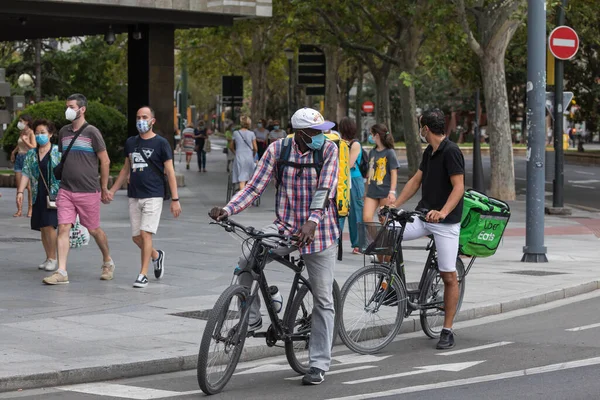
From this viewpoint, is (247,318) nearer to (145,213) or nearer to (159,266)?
(145,213)

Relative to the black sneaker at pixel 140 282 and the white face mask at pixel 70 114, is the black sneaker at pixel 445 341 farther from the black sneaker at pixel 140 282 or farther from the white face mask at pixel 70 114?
the white face mask at pixel 70 114

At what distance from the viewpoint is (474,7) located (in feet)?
90.7

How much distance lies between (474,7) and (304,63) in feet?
13.4

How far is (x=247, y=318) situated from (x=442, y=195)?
7.37 ft

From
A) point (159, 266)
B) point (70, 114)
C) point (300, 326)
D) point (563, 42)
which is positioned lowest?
point (159, 266)

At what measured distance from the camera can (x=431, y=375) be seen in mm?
8211

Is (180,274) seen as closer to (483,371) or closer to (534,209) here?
(534,209)

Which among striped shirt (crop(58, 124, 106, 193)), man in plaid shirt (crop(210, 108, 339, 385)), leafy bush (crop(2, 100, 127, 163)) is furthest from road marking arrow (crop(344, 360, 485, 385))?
leafy bush (crop(2, 100, 127, 163))

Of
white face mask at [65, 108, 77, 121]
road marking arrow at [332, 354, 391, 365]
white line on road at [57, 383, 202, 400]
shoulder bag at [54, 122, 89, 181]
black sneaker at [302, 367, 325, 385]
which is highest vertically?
white face mask at [65, 108, 77, 121]

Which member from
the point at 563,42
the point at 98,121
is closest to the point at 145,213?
the point at 563,42

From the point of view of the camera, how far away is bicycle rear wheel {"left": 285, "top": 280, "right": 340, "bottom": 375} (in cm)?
808

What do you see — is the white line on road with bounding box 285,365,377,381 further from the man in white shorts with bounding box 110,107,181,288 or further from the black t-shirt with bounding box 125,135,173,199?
the black t-shirt with bounding box 125,135,173,199

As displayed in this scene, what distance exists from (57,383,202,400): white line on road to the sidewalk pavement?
12cm

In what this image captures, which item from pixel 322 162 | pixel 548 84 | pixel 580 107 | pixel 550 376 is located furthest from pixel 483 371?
pixel 580 107
